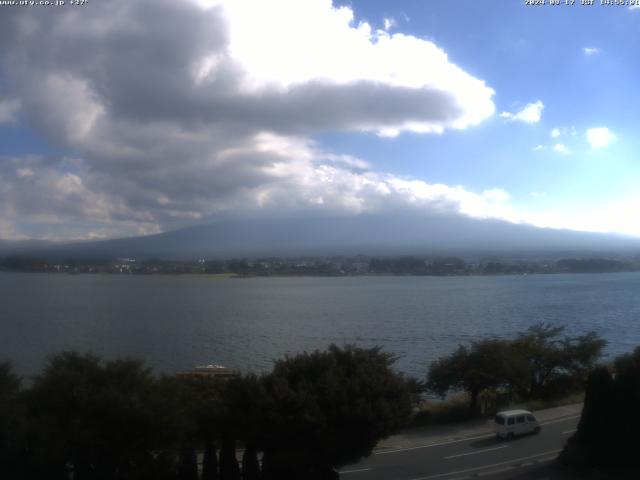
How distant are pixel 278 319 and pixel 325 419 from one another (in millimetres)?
26302

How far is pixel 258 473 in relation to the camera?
7.27m

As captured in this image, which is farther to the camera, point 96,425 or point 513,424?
point 513,424

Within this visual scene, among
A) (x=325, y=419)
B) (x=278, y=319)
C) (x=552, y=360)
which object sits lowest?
(x=278, y=319)

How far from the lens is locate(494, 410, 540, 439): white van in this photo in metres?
9.91

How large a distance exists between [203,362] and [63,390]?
47.8ft

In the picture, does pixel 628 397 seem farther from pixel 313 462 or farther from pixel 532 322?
pixel 532 322

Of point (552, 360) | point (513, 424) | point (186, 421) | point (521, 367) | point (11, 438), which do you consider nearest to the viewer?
point (11, 438)

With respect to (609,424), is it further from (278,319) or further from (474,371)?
(278,319)

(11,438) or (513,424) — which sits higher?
(11,438)

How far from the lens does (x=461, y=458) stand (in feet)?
29.1

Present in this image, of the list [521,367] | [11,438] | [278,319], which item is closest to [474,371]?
[521,367]

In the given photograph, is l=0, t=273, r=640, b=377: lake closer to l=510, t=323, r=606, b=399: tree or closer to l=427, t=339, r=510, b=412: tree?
l=510, t=323, r=606, b=399: tree

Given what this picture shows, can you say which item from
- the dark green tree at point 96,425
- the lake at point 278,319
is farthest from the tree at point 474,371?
the dark green tree at point 96,425

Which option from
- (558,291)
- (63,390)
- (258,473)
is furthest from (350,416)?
(558,291)
